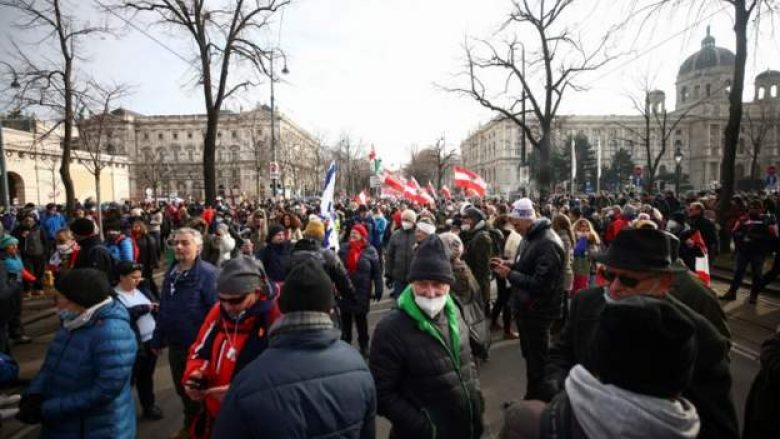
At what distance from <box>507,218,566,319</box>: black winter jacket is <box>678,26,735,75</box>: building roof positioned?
336ft

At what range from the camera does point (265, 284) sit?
305cm

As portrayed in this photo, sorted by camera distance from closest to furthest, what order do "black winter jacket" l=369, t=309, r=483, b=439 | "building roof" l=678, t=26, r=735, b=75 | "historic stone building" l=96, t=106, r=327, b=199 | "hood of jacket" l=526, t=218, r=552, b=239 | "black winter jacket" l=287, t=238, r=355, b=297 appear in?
"black winter jacket" l=369, t=309, r=483, b=439, "hood of jacket" l=526, t=218, r=552, b=239, "black winter jacket" l=287, t=238, r=355, b=297, "historic stone building" l=96, t=106, r=327, b=199, "building roof" l=678, t=26, r=735, b=75

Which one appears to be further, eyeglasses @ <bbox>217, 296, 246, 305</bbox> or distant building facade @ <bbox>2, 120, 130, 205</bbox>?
distant building facade @ <bbox>2, 120, 130, 205</bbox>

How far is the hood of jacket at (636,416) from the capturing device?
1.25m

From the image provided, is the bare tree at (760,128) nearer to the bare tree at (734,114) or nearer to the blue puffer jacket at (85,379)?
the bare tree at (734,114)

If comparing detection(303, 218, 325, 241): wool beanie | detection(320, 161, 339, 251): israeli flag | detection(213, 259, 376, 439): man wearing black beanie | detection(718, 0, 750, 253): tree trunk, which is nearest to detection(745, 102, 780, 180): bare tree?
detection(718, 0, 750, 253): tree trunk

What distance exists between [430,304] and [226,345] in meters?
1.32

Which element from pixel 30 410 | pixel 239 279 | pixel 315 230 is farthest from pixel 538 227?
pixel 30 410

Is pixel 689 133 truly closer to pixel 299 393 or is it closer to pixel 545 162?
pixel 545 162

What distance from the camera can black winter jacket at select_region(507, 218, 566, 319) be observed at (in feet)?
13.8

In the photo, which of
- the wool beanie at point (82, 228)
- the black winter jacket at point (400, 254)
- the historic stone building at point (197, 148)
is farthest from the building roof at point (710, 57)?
the wool beanie at point (82, 228)

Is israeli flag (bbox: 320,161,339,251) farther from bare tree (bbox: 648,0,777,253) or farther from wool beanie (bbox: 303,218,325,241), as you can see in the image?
bare tree (bbox: 648,0,777,253)

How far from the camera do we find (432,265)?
2730 millimetres

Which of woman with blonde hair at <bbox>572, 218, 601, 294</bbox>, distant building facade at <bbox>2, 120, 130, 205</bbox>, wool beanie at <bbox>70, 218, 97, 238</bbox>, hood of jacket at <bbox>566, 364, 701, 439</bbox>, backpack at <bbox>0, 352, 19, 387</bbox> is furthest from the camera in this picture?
distant building facade at <bbox>2, 120, 130, 205</bbox>
